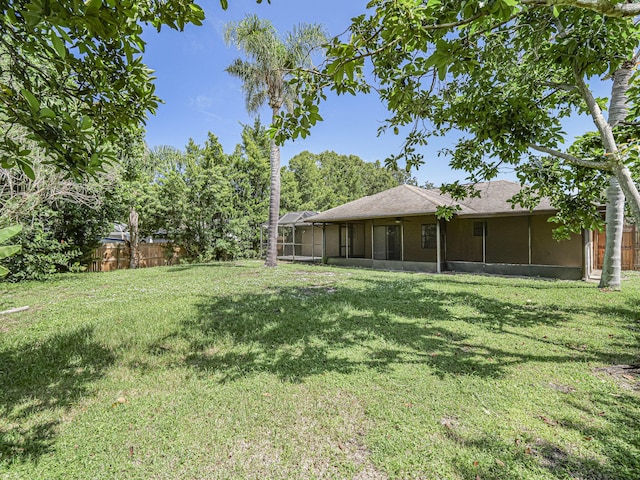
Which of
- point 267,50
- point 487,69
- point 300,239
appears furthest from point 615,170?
point 300,239

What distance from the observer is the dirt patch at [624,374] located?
3.48 meters

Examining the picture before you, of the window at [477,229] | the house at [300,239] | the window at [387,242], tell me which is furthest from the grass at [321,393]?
the house at [300,239]

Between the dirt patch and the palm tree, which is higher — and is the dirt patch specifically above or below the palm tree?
below

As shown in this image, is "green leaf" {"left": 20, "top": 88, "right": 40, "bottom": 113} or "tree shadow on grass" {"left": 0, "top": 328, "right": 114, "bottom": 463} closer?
"green leaf" {"left": 20, "top": 88, "right": 40, "bottom": 113}

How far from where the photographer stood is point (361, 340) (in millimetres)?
4926

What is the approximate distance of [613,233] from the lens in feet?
26.9

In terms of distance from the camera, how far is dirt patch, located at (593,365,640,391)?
3.48 m

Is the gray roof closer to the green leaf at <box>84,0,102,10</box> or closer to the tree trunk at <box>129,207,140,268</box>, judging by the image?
the tree trunk at <box>129,207,140,268</box>

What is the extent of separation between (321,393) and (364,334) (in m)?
2.00

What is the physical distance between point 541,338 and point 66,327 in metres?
7.94

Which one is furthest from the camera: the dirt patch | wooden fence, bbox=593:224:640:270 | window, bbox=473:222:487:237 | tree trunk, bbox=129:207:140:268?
tree trunk, bbox=129:207:140:268

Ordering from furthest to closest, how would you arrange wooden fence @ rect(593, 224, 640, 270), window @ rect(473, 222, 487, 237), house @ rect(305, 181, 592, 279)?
window @ rect(473, 222, 487, 237)
wooden fence @ rect(593, 224, 640, 270)
house @ rect(305, 181, 592, 279)

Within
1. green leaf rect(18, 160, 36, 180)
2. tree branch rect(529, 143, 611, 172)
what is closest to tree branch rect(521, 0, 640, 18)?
tree branch rect(529, 143, 611, 172)

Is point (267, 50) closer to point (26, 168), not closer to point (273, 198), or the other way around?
point (273, 198)
